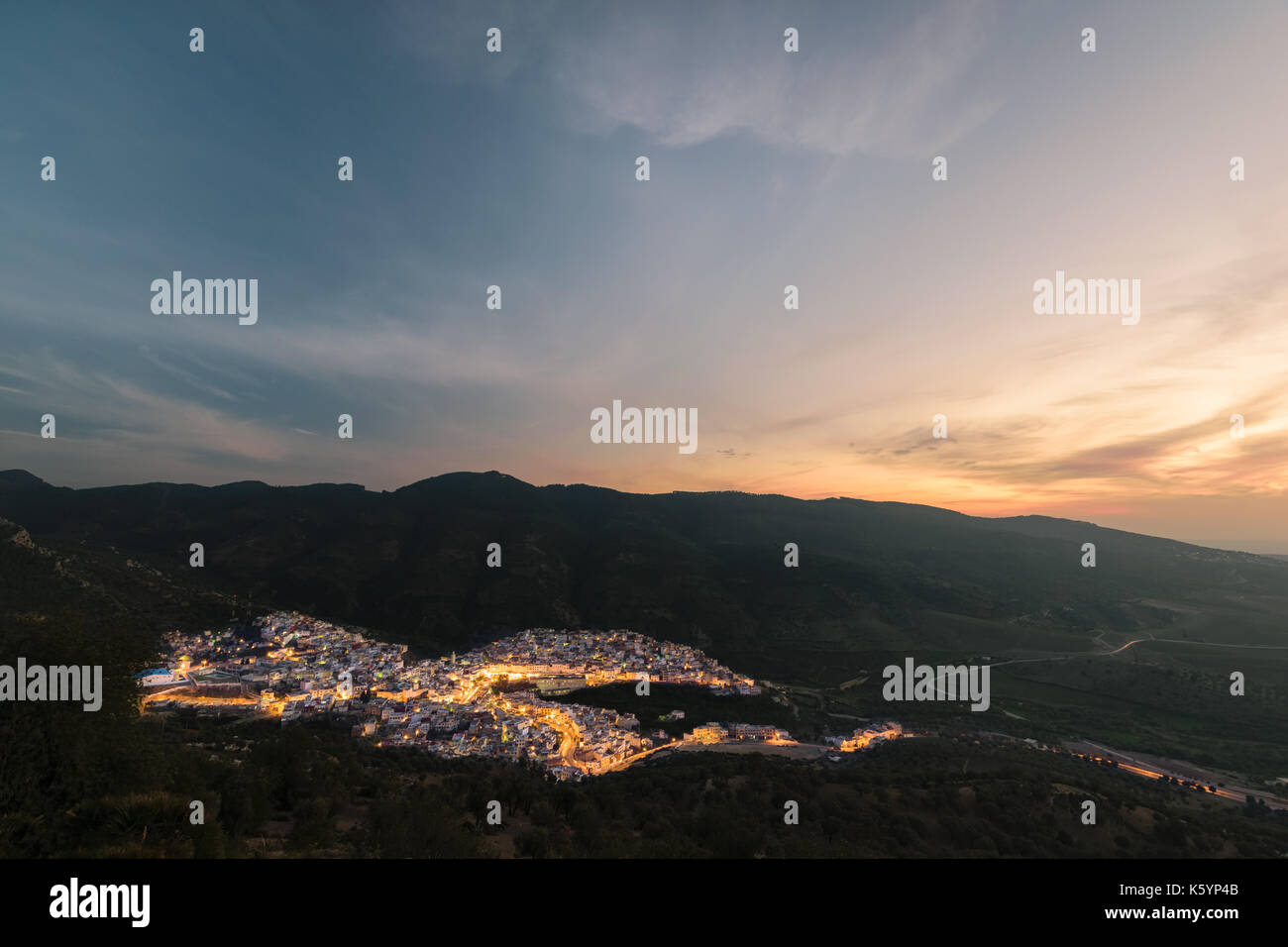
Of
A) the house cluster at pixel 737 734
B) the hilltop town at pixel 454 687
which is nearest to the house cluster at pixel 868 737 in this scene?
the hilltop town at pixel 454 687

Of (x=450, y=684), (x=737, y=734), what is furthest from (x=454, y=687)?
(x=737, y=734)

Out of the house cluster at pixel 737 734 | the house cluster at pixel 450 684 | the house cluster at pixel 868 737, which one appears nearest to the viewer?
the house cluster at pixel 450 684

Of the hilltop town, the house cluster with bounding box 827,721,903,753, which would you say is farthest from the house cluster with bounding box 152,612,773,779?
the house cluster with bounding box 827,721,903,753

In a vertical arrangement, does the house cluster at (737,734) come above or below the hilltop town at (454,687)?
below

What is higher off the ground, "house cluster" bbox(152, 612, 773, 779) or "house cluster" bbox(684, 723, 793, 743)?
"house cluster" bbox(152, 612, 773, 779)

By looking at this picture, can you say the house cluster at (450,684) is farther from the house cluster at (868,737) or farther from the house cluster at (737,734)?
the house cluster at (868,737)

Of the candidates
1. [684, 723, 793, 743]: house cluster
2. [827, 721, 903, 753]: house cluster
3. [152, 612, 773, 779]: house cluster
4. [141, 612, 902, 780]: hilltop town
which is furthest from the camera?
[684, 723, 793, 743]: house cluster

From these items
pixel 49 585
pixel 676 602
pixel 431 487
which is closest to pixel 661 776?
pixel 49 585

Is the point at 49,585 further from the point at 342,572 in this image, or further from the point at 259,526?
the point at 259,526

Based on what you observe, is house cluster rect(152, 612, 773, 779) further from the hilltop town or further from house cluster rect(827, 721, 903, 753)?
house cluster rect(827, 721, 903, 753)
